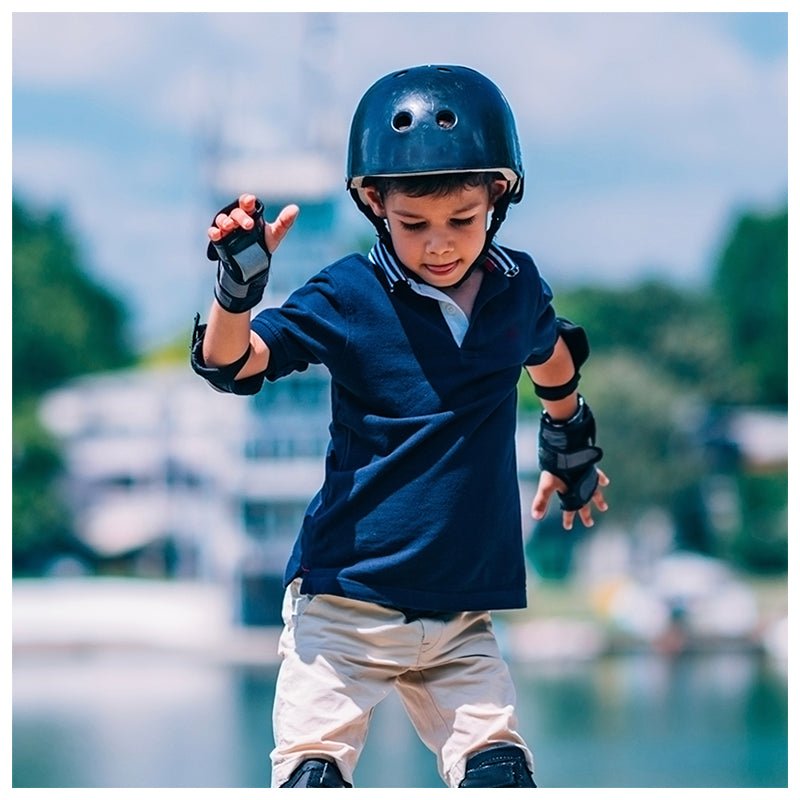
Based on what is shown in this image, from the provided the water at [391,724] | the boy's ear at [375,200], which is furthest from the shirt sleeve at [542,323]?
the water at [391,724]

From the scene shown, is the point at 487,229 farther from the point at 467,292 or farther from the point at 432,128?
the point at 432,128

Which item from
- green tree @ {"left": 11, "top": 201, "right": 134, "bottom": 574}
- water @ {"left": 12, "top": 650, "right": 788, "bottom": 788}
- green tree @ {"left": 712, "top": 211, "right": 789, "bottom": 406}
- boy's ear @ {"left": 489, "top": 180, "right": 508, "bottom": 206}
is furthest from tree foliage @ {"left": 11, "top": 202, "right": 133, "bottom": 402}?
boy's ear @ {"left": 489, "top": 180, "right": 508, "bottom": 206}

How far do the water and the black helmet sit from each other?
76.4ft

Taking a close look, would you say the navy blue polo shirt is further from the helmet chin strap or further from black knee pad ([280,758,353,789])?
black knee pad ([280,758,353,789])

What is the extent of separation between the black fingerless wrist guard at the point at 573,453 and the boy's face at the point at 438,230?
0.55 metres

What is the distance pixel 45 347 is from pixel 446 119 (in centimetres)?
3977

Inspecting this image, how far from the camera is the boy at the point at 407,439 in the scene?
251cm

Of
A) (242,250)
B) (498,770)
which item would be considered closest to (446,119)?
(242,250)

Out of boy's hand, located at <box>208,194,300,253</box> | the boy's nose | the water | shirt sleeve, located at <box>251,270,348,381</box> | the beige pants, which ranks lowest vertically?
the water

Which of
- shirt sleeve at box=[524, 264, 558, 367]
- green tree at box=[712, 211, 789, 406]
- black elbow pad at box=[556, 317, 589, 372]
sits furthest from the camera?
green tree at box=[712, 211, 789, 406]

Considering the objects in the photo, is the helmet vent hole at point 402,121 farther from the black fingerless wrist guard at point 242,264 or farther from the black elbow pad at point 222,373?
the black elbow pad at point 222,373

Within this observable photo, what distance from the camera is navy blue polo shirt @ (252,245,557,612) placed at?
2529 millimetres

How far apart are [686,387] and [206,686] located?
13.6 meters
